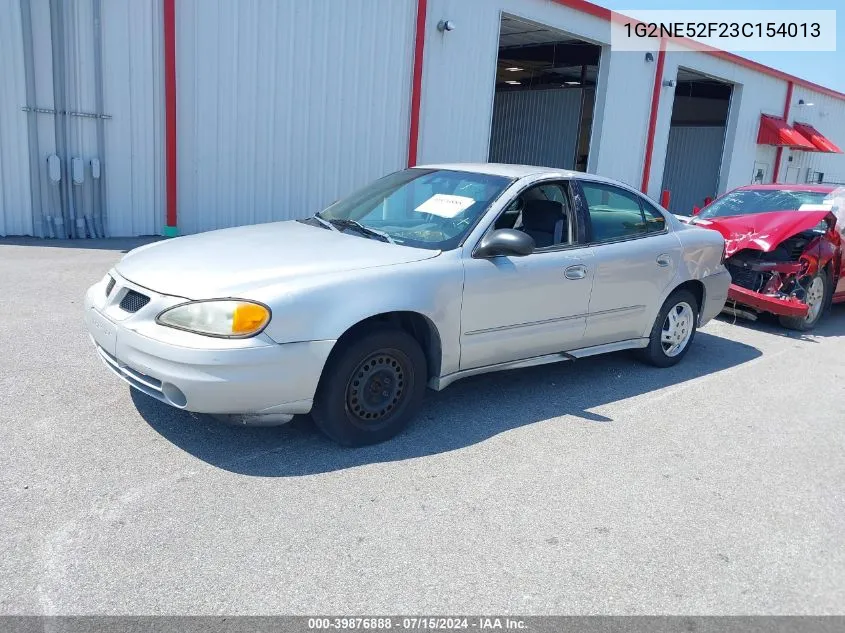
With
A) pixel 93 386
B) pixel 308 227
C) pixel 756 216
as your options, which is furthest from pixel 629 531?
pixel 756 216

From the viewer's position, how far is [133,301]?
3857 mm

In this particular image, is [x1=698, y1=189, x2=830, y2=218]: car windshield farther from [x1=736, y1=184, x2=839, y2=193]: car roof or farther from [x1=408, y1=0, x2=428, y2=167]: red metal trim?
[x1=408, y1=0, x2=428, y2=167]: red metal trim

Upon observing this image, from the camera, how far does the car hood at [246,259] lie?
3691 millimetres

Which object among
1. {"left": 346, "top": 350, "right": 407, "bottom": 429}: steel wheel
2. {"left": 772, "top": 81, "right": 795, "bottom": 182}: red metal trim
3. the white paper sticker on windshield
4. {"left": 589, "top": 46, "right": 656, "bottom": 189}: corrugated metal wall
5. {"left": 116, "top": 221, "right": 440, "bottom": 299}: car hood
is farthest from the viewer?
{"left": 772, "top": 81, "right": 795, "bottom": 182}: red metal trim

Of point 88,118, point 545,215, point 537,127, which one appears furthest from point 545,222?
point 537,127

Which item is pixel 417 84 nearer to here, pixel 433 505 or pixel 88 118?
pixel 88 118

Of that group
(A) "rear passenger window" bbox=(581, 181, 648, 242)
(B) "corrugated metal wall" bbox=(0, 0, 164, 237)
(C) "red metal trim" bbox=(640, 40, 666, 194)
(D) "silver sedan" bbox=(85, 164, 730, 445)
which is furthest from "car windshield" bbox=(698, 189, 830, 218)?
(C) "red metal trim" bbox=(640, 40, 666, 194)

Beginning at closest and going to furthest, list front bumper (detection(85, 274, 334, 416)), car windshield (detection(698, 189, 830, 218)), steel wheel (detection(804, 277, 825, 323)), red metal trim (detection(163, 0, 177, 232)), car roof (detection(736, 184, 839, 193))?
front bumper (detection(85, 274, 334, 416)) < steel wheel (detection(804, 277, 825, 323)) < car windshield (detection(698, 189, 830, 218)) < car roof (detection(736, 184, 839, 193)) < red metal trim (detection(163, 0, 177, 232))

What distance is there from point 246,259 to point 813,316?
6.70 metres

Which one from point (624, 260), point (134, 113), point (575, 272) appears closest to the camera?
point (575, 272)

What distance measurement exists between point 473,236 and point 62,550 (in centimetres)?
275

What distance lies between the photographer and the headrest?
496cm

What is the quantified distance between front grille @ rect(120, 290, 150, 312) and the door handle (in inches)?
105

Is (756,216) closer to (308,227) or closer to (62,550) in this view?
(308,227)
